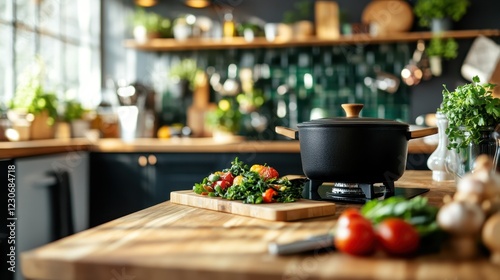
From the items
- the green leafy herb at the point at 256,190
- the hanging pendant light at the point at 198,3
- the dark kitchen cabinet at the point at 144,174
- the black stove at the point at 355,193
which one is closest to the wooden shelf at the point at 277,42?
the hanging pendant light at the point at 198,3

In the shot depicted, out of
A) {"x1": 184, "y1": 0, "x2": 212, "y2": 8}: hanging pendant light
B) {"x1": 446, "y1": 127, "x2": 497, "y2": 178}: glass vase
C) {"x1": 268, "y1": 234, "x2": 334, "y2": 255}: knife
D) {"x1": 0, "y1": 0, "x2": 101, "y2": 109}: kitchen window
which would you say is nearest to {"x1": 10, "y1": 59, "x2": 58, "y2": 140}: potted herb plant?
{"x1": 0, "y1": 0, "x2": 101, "y2": 109}: kitchen window

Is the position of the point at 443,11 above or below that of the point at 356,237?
above

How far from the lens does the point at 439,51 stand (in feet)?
15.2

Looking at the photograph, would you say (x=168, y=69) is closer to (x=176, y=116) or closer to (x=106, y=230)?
(x=176, y=116)

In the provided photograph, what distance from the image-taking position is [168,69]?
5.22 metres

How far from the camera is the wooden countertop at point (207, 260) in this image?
0.97 metres

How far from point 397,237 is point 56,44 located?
4128 millimetres

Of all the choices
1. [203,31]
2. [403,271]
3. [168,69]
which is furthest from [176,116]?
[403,271]

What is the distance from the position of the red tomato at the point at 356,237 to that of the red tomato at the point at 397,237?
0.02 metres

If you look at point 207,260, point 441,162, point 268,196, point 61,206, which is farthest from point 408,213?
point 61,206

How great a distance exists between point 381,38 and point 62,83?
2447 millimetres

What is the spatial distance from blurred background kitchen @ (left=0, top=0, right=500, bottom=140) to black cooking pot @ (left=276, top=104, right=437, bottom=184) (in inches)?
123

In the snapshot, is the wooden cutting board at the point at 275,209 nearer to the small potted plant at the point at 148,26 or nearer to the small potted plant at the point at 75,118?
the small potted plant at the point at 75,118

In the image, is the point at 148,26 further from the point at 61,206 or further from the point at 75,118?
the point at 61,206
